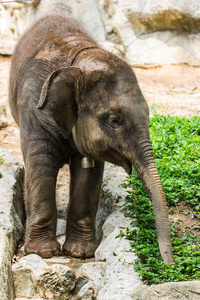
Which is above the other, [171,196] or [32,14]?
[171,196]

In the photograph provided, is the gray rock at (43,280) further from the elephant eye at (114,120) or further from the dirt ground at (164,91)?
the dirt ground at (164,91)

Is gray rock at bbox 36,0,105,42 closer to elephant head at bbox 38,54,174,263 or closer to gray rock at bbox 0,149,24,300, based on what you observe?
gray rock at bbox 0,149,24,300

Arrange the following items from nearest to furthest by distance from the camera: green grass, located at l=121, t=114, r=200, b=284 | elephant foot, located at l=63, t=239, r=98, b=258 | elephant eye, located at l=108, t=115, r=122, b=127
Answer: green grass, located at l=121, t=114, r=200, b=284 < elephant eye, located at l=108, t=115, r=122, b=127 < elephant foot, located at l=63, t=239, r=98, b=258

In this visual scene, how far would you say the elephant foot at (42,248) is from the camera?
4.85 metres

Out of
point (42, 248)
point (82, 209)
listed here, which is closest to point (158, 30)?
point (82, 209)

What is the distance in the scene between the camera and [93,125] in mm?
4254

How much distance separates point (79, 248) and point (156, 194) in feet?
5.64

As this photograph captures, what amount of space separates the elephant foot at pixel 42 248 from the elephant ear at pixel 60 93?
1.40m

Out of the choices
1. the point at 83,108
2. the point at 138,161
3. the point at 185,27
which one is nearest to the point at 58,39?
the point at 83,108

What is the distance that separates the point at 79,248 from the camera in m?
5.06

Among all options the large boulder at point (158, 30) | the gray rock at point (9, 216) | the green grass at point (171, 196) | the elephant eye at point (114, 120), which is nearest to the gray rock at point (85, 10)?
the large boulder at point (158, 30)

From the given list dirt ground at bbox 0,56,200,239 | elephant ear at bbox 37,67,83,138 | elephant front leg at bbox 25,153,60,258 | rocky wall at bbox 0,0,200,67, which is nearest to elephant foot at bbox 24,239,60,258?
elephant front leg at bbox 25,153,60,258

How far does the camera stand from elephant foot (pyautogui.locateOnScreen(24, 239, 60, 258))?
4852 millimetres

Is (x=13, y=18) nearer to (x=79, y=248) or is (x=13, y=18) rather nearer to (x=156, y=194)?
(x=79, y=248)
